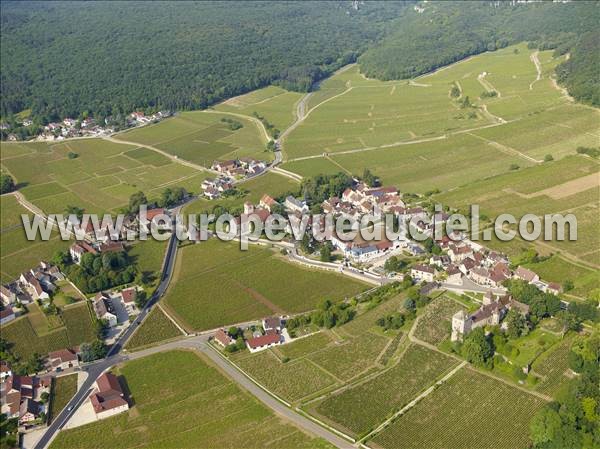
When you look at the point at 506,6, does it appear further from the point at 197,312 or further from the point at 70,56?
the point at 197,312

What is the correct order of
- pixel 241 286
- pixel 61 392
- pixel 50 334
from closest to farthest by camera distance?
pixel 61 392 < pixel 50 334 < pixel 241 286

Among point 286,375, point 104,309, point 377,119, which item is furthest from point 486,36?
point 286,375

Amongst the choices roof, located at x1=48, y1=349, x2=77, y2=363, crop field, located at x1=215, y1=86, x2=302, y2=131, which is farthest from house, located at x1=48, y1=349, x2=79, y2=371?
crop field, located at x1=215, y1=86, x2=302, y2=131

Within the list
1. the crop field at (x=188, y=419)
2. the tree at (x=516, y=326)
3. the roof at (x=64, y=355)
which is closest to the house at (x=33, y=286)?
the roof at (x=64, y=355)

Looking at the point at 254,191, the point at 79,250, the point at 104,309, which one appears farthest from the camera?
the point at 254,191

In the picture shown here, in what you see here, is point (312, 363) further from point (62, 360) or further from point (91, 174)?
point (91, 174)

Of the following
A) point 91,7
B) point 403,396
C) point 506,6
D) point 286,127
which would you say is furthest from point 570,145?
point 91,7

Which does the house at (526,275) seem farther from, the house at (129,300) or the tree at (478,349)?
the house at (129,300)
